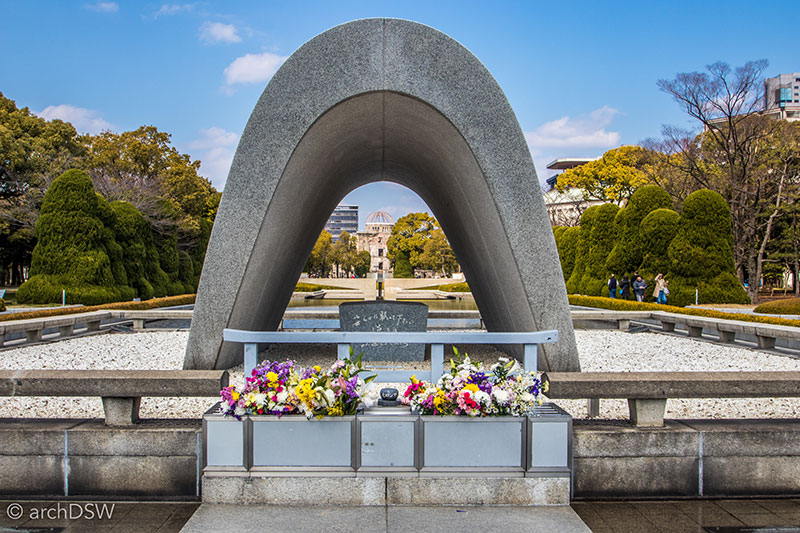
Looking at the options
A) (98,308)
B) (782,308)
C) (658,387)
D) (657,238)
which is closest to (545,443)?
(658,387)

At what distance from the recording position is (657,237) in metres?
20.5

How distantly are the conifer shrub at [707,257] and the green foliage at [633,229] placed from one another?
2.00 m

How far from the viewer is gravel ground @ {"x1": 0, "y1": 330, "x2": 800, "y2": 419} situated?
18.6 feet

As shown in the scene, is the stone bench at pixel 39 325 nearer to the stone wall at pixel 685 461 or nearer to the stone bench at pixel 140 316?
the stone bench at pixel 140 316

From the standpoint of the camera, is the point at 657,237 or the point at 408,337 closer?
the point at 408,337

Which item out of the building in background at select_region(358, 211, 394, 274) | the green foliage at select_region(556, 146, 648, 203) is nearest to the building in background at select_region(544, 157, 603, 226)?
the green foliage at select_region(556, 146, 648, 203)

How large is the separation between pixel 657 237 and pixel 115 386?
20.4 m

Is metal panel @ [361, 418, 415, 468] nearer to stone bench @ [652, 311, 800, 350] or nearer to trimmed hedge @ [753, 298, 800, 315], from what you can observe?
stone bench @ [652, 311, 800, 350]

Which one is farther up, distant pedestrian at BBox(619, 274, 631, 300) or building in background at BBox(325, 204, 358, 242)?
building in background at BBox(325, 204, 358, 242)

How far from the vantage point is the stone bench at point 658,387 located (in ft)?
12.7

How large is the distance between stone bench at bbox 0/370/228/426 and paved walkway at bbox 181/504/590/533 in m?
0.86

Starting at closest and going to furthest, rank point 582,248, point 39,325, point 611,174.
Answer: point 39,325, point 582,248, point 611,174

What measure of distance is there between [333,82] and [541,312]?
318 cm

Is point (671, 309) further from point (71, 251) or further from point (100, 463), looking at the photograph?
point (71, 251)
